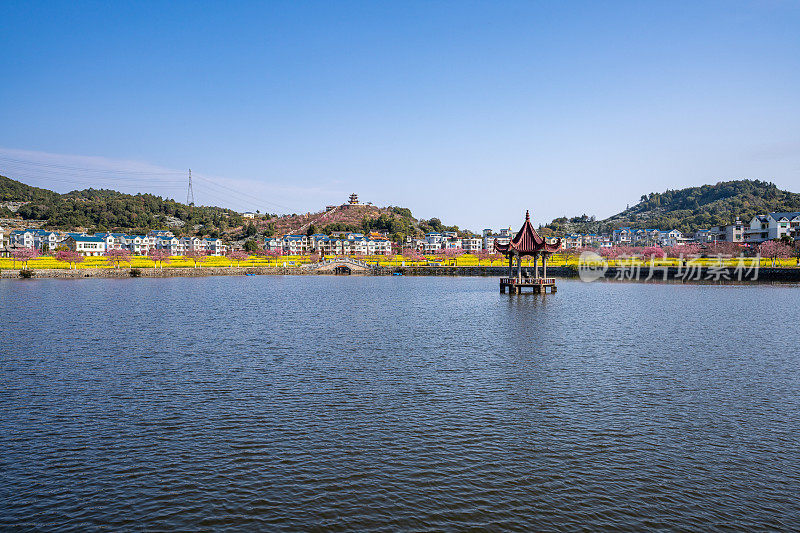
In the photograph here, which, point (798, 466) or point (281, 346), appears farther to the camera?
point (281, 346)

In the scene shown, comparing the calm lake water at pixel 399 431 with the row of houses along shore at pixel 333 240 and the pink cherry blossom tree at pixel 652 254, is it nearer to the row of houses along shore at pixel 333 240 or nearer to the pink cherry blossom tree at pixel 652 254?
the pink cherry blossom tree at pixel 652 254

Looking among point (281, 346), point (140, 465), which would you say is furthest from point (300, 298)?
point (140, 465)

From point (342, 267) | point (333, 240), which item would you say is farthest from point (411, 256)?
point (333, 240)

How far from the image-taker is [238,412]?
52.3 feet

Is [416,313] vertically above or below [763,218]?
below

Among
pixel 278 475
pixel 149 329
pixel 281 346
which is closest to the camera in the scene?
pixel 278 475

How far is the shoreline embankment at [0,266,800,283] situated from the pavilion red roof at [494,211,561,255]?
1571 inches

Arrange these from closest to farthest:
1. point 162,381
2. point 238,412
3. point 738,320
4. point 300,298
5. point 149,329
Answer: point 238,412 → point 162,381 → point 149,329 → point 738,320 → point 300,298

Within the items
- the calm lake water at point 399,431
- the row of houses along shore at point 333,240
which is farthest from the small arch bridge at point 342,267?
the calm lake water at point 399,431

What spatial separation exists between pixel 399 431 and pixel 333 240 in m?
174

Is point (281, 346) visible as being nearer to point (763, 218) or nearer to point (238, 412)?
point (238, 412)

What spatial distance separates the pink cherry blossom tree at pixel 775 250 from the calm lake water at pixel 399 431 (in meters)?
86.3

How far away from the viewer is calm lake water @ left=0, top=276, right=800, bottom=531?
10281 millimetres

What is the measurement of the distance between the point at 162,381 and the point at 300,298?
3791cm
